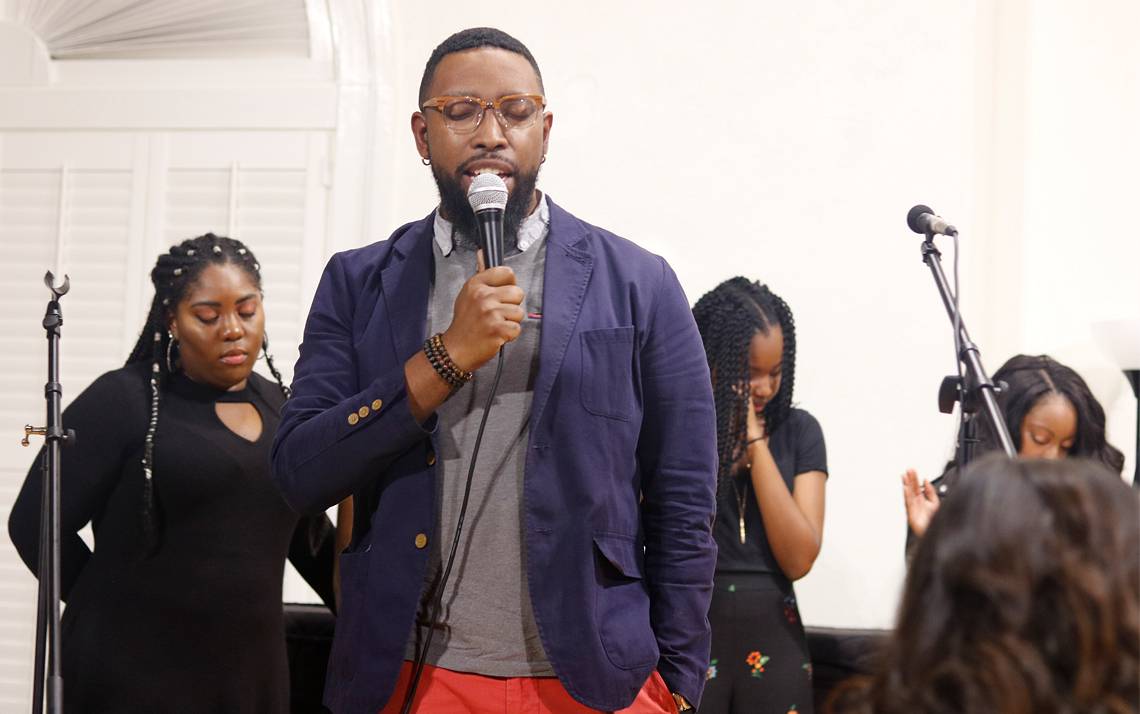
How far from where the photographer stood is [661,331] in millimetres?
2113

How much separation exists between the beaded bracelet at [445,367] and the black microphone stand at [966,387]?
98 cm

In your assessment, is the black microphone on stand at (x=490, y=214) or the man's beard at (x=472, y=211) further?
the man's beard at (x=472, y=211)

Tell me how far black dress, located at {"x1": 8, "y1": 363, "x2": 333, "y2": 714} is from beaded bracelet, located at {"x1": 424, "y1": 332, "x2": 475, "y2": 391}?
4.09 feet

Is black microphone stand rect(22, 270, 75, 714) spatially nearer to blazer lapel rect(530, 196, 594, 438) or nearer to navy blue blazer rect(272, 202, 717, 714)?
navy blue blazer rect(272, 202, 717, 714)

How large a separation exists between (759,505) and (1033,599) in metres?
2.36

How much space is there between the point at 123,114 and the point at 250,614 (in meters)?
2.64

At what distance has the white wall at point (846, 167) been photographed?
4.50 m

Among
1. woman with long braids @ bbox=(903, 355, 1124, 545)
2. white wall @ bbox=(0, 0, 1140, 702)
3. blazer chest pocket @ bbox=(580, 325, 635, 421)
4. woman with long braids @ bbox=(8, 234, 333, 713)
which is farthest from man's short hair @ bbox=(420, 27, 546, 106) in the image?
white wall @ bbox=(0, 0, 1140, 702)

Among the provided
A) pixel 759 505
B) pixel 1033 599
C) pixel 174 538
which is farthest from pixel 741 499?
pixel 1033 599

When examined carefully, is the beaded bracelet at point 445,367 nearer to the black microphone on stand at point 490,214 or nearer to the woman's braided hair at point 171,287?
the black microphone on stand at point 490,214

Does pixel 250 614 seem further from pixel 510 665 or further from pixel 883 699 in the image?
pixel 883 699

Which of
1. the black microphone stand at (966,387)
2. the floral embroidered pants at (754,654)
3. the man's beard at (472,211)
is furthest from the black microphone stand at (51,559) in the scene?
the black microphone stand at (966,387)

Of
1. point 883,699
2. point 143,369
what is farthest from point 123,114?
point 883,699

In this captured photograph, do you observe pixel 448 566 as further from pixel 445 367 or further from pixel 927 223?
pixel 927 223
